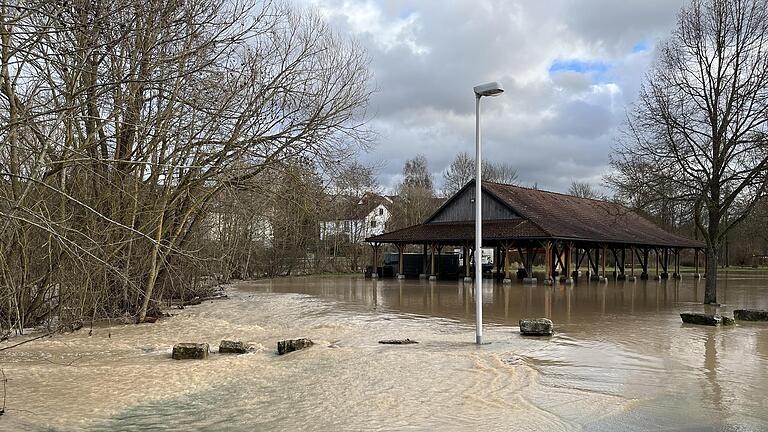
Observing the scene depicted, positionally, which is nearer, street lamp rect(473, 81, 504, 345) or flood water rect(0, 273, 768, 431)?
flood water rect(0, 273, 768, 431)

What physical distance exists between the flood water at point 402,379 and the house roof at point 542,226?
15265mm

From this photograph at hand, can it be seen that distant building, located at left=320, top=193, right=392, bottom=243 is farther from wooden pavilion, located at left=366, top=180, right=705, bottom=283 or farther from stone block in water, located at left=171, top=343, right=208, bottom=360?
stone block in water, located at left=171, top=343, right=208, bottom=360

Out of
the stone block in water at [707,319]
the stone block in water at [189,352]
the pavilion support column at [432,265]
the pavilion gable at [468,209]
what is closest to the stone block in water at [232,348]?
the stone block in water at [189,352]

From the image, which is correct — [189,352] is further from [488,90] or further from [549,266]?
[549,266]

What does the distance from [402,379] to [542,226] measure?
76.4 feet

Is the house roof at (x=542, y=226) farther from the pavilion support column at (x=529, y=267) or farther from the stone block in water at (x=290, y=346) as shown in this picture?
the stone block in water at (x=290, y=346)

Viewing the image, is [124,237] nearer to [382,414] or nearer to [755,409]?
[382,414]

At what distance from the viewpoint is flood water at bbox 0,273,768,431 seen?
6629mm

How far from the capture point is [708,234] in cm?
1953

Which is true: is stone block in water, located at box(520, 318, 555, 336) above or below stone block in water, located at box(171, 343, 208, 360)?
above

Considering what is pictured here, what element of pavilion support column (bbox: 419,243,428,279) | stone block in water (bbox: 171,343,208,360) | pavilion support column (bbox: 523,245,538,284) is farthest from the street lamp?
pavilion support column (bbox: 419,243,428,279)

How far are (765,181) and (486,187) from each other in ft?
58.6

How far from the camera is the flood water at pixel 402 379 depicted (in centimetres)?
663

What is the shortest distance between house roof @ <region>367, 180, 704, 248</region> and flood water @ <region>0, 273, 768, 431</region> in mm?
15265
